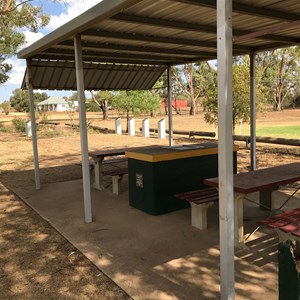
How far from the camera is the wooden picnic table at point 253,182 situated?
424cm

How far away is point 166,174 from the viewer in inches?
224

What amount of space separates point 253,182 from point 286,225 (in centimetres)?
115

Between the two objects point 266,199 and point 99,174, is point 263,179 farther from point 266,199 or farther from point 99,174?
point 99,174

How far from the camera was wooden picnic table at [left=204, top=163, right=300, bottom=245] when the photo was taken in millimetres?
4242

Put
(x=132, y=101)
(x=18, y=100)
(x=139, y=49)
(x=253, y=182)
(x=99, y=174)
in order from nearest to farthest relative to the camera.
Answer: (x=253, y=182) < (x=139, y=49) < (x=99, y=174) < (x=132, y=101) < (x=18, y=100)

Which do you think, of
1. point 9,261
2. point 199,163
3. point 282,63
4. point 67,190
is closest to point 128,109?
point 67,190

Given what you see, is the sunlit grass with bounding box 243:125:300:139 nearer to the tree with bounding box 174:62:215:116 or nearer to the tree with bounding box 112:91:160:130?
the tree with bounding box 112:91:160:130

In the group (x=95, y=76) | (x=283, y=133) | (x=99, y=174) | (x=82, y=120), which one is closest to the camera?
(x=82, y=120)

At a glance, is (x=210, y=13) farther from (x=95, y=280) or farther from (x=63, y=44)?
(x=95, y=280)

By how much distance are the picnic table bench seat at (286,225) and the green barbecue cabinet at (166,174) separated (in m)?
2.26

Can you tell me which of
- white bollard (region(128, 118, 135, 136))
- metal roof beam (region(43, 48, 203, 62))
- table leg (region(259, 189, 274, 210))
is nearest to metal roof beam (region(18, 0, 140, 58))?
metal roof beam (region(43, 48, 203, 62))

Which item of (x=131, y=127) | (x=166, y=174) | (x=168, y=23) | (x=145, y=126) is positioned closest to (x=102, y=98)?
(x=131, y=127)

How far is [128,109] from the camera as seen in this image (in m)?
24.2

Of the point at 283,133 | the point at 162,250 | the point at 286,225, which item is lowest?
the point at 162,250
